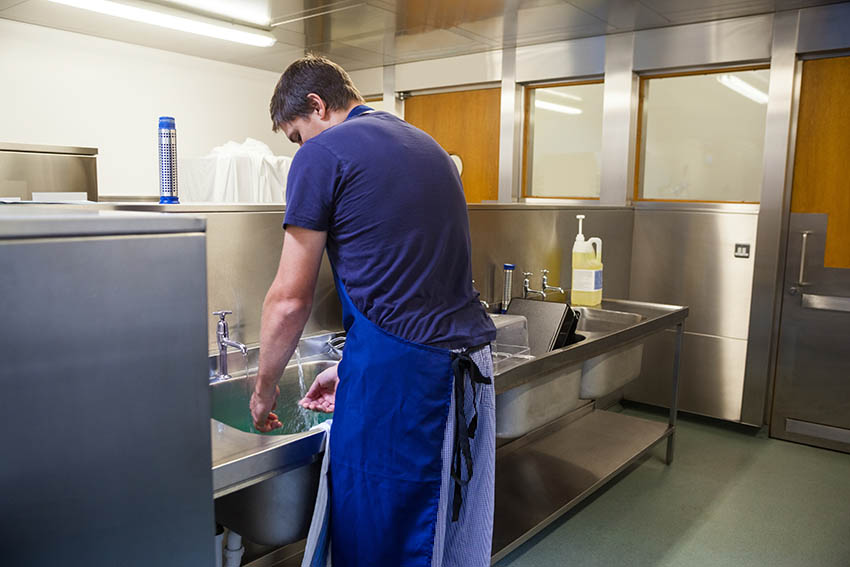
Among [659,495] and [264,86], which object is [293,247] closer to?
[659,495]

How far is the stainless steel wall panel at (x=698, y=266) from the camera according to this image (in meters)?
3.77

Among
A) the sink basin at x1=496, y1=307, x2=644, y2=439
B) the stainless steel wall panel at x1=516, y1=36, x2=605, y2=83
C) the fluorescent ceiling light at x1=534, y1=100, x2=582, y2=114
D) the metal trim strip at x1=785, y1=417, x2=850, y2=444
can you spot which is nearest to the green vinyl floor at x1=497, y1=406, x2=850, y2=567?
the metal trim strip at x1=785, y1=417, x2=850, y2=444

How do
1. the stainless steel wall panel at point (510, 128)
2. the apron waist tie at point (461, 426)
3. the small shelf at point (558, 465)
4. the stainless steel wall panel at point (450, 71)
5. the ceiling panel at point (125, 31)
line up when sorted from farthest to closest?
the stainless steel wall panel at point (450, 71)
the stainless steel wall panel at point (510, 128)
the ceiling panel at point (125, 31)
the small shelf at point (558, 465)
the apron waist tie at point (461, 426)

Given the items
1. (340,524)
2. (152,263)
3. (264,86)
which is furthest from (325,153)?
(264,86)

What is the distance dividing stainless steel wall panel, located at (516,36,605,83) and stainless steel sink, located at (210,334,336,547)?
10.3 ft

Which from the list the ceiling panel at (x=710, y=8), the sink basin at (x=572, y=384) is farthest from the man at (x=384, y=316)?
the ceiling panel at (x=710, y=8)

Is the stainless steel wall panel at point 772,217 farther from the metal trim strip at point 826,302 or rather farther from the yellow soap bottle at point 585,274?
the yellow soap bottle at point 585,274

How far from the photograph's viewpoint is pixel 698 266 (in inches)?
154

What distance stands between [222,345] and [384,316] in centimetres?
63

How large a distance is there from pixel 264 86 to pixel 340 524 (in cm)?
487

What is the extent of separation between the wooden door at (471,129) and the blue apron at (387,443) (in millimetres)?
3457

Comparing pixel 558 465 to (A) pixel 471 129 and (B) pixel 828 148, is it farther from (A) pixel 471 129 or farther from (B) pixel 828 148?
(A) pixel 471 129

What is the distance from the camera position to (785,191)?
359 cm

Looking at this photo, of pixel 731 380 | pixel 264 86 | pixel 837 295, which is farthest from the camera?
pixel 264 86
